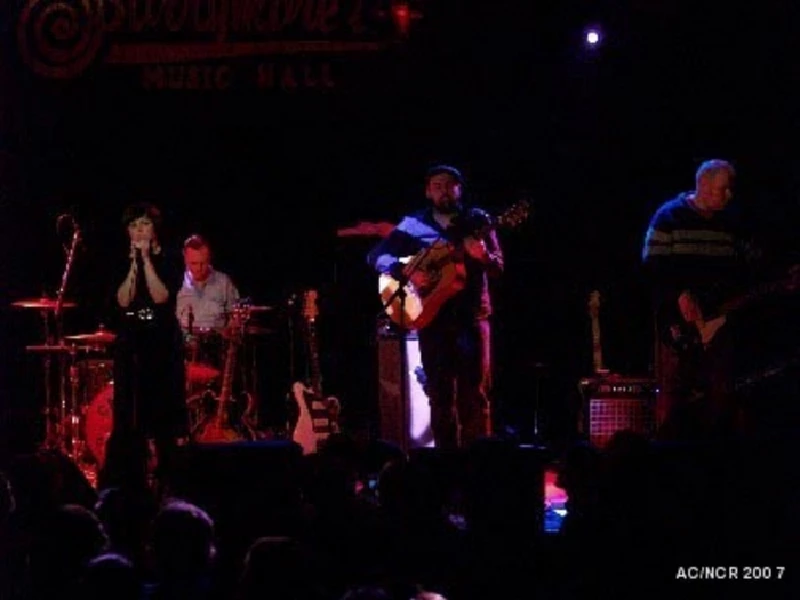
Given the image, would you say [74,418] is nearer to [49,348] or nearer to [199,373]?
[49,348]

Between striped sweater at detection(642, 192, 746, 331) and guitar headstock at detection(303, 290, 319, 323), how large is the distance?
364 centimetres

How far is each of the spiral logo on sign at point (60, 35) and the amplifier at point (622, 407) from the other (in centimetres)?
542

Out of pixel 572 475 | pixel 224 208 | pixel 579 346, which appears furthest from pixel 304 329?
pixel 572 475

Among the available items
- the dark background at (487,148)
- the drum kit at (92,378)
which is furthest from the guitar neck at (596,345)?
the drum kit at (92,378)

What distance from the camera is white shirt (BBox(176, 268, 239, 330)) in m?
12.1

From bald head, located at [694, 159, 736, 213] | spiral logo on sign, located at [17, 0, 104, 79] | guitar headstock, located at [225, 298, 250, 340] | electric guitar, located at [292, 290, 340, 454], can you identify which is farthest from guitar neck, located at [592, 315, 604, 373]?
spiral logo on sign, located at [17, 0, 104, 79]

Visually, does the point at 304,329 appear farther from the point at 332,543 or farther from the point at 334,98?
the point at 332,543

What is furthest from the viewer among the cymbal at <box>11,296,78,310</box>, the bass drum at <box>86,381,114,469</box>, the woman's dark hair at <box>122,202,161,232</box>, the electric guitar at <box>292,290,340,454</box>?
the electric guitar at <box>292,290,340,454</box>

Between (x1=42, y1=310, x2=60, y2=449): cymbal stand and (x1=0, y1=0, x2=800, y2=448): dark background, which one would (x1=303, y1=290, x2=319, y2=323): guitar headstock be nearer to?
(x1=0, y1=0, x2=800, y2=448): dark background

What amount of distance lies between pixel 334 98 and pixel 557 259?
2.51 m

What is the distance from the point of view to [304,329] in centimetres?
1266

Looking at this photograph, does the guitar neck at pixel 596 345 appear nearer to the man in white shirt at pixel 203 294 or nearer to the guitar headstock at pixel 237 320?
the guitar headstock at pixel 237 320

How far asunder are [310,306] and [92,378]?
6.48 feet

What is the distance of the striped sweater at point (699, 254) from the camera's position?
976 centimetres
